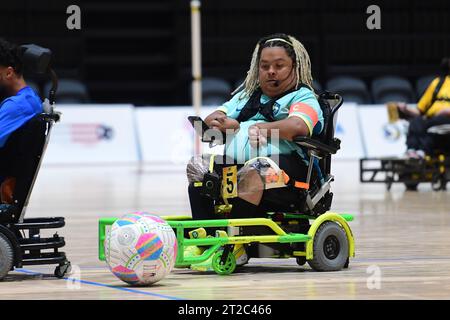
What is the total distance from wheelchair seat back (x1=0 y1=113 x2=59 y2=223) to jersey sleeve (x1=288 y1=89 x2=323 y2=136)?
4.53ft

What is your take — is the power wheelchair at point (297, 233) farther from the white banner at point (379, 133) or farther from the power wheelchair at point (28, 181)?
the white banner at point (379, 133)

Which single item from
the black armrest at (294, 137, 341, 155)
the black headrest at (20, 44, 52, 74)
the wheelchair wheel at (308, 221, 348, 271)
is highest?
the black headrest at (20, 44, 52, 74)

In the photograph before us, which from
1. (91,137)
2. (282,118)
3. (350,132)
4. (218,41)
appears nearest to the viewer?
(282,118)

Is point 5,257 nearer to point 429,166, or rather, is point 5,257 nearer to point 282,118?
point 282,118

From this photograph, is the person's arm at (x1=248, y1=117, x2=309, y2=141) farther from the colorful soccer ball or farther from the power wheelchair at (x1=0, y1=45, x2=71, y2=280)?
the power wheelchair at (x1=0, y1=45, x2=71, y2=280)

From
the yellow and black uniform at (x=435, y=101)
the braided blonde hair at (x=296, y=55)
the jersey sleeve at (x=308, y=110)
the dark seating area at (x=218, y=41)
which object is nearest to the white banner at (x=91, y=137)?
the dark seating area at (x=218, y=41)

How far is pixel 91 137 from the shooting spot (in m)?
21.8

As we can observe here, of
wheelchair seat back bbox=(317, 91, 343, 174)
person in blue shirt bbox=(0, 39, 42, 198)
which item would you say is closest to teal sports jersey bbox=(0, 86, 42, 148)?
person in blue shirt bbox=(0, 39, 42, 198)

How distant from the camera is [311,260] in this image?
21.6ft

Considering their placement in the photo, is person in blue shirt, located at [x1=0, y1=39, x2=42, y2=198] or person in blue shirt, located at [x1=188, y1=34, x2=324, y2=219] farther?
person in blue shirt, located at [x1=188, y1=34, x2=324, y2=219]

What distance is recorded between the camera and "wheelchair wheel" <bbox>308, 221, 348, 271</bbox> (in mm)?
6582

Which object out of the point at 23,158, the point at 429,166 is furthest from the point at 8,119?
the point at 429,166

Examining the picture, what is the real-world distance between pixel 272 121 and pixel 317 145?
0.36 m
